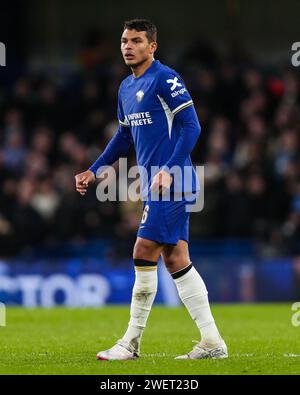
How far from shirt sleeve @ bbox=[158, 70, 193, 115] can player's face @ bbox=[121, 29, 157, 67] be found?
9.0 inches

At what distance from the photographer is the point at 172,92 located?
26.1ft

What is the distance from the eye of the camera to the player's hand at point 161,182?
7.64 m

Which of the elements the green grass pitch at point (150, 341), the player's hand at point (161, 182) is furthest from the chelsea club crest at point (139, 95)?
the green grass pitch at point (150, 341)

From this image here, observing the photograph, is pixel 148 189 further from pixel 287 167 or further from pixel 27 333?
pixel 287 167

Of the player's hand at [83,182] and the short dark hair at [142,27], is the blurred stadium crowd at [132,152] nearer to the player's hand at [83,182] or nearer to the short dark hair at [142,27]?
the player's hand at [83,182]

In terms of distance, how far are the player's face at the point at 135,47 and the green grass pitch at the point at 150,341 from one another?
2186mm

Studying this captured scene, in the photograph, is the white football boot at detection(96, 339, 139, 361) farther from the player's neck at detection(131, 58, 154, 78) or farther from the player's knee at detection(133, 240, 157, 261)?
the player's neck at detection(131, 58, 154, 78)

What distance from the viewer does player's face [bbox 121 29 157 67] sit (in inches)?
318

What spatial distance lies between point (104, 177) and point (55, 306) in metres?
2.11

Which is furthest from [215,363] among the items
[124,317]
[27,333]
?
[124,317]

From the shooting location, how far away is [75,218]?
1736 cm

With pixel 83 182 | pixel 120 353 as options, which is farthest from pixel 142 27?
pixel 120 353

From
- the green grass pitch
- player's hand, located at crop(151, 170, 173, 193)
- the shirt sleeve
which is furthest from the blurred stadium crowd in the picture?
player's hand, located at crop(151, 170, 173, 193)

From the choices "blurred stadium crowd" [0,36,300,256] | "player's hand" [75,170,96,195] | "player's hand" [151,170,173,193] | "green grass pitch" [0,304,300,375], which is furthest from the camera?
"blurred stadium crowd" [0,36,300,256]
